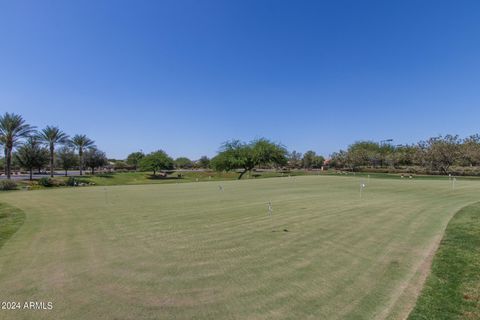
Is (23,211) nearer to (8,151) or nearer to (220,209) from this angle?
(220,209)

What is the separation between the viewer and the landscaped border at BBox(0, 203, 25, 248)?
37.6 ft

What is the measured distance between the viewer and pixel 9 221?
1452 centimetres

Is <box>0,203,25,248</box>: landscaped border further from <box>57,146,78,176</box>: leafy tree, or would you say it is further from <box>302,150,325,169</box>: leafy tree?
<box>302,150,325,169</box>: leafy tree

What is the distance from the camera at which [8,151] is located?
165 ft

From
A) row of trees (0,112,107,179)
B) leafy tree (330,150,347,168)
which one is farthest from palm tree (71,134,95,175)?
leafy tree (330,150,347,168)

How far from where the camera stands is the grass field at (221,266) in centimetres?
547

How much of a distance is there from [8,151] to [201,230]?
52273mm

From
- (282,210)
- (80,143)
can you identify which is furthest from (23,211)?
(80,143)

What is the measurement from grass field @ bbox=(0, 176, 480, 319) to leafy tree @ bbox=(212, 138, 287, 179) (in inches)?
2369

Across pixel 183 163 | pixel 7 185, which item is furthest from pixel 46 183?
pixel 183 163

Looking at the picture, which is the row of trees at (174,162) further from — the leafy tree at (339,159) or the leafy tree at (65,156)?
the leafy tree at (339,159)

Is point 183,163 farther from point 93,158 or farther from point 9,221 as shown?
point 9,221

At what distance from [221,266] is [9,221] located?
39.9 feet

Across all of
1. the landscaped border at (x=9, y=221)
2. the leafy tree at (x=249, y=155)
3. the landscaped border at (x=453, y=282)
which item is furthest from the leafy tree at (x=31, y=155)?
the landscaped border at (x=453, y=282)
